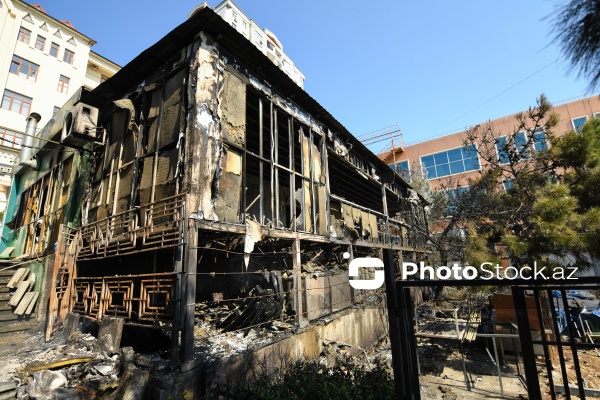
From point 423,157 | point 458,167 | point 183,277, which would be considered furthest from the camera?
point 423,157

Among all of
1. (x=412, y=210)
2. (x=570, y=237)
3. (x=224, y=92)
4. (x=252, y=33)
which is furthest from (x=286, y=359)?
(x=252, y=33)

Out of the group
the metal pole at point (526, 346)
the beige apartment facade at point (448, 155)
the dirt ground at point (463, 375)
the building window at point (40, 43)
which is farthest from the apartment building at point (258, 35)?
the metal pole at point (526, 346)

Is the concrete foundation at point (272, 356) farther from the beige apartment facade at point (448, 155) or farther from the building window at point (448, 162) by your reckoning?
the building window at point (448, 162)

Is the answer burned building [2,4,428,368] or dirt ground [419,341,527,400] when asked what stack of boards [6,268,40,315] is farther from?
dirt ground [419,341,527,400]

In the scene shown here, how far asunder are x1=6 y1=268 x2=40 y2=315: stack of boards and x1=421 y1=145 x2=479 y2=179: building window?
106 ft

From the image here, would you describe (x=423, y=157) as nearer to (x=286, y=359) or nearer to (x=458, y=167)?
(x=458, y=167)

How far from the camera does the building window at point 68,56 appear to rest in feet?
95.0

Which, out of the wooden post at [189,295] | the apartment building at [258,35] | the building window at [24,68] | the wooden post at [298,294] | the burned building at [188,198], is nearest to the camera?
the wooden post at [189,295]

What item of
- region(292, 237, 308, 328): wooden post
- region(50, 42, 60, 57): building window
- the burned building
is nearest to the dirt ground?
the burned building

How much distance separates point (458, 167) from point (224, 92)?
2913 cm

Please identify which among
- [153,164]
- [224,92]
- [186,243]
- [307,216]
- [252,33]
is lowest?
[186,243]

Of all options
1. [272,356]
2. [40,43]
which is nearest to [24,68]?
[40,43]

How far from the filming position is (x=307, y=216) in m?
9.32

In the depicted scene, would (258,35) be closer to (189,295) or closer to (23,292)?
(23,292)
